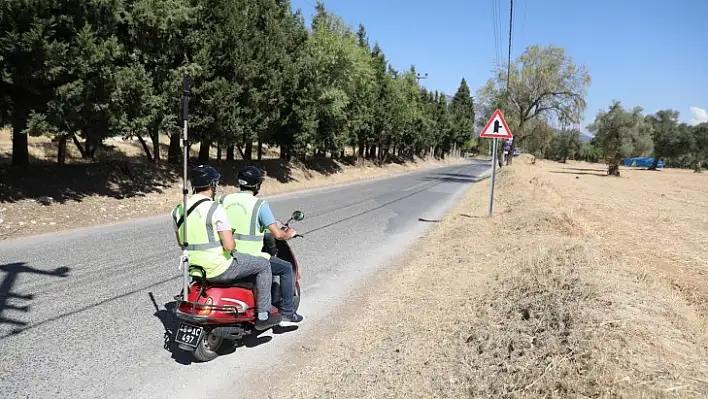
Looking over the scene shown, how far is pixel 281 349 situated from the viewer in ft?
16.4

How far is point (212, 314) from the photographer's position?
4.34 m

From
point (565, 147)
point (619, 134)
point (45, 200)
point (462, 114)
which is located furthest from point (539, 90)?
point (565, 147)

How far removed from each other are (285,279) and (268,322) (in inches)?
19.5

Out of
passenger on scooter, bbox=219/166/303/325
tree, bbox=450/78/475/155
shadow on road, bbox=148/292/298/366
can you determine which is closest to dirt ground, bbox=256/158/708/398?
shadow on road, bbox=148/292/298/366

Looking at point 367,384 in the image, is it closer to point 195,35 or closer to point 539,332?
point 539,332

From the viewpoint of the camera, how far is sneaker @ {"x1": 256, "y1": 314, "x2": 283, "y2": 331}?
474 centimetres

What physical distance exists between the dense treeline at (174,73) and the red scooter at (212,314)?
950 cm

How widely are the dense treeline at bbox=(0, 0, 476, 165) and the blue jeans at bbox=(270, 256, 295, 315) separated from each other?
30.7 feet

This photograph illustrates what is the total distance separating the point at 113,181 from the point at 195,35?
649 cm

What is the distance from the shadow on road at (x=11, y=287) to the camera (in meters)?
5.10

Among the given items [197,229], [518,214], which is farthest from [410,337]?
[518,214]

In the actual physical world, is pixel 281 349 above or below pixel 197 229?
below

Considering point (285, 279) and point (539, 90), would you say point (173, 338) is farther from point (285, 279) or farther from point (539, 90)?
point (539, 90)

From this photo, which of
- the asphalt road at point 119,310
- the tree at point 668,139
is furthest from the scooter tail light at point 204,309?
the tree at point 668,139
